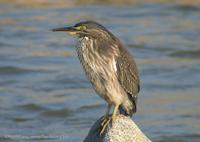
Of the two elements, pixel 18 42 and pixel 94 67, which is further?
pixel 18 42

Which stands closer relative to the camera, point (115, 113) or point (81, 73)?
point (115, 113)

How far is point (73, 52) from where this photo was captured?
16.2m

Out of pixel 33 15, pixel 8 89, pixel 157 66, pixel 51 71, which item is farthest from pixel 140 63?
pixel 33 15

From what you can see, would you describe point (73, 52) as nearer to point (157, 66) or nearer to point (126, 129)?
point (157, 66)

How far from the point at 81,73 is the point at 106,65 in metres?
6.27

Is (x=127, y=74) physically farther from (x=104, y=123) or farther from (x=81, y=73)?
(x=81, y=73)

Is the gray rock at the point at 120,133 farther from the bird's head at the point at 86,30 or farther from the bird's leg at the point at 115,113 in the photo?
the bird's head at the point at 86,30

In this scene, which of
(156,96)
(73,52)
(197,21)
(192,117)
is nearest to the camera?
(192,117)

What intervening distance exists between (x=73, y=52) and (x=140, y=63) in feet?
4.43

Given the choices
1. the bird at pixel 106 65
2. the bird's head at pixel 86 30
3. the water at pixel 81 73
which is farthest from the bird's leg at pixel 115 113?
the water at pixel 81 73

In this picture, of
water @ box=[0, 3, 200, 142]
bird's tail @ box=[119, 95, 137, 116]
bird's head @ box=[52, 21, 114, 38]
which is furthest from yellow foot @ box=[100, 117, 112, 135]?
water @ box=[0, 3, 200, 142]

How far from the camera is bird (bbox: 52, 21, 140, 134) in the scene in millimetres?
8539

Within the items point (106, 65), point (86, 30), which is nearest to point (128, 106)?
point (106, 65)

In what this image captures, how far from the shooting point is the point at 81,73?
14891 millimetres
